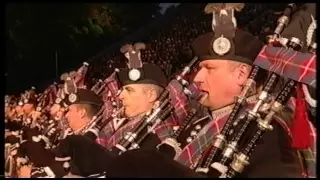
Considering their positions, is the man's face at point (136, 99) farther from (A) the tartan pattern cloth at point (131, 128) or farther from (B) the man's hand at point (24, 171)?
(B) the man's hand at point (24, 171)

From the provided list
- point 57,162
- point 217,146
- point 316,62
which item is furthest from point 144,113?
point 316,62

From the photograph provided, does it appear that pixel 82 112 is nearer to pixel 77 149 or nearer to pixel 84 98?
pixel 84 98

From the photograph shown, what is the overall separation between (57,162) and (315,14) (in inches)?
47.9

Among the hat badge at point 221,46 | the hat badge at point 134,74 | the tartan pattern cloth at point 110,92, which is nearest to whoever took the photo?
the hat badge at point 221,46

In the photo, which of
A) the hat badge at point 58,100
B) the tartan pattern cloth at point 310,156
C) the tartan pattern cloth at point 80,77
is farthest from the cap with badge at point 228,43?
the hat badge at point 58,100

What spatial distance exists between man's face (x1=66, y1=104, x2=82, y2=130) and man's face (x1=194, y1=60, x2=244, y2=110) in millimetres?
1301

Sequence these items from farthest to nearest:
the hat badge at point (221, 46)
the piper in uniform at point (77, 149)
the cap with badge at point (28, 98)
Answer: the cap with badge at point (28, 98), the piper in uniform at point (77, 149), the hat badge at point (221, 46)

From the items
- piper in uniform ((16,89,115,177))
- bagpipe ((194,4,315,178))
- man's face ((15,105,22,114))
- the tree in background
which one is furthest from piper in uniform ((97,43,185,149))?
man's face ((15,105,22,114))

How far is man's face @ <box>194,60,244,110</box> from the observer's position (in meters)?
2.14

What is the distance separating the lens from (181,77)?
2.72 meters

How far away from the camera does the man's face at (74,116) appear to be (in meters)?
3.40

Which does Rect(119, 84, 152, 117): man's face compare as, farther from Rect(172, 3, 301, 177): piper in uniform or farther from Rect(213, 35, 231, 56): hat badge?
Rect(213, 35, 231, 56): hat badge

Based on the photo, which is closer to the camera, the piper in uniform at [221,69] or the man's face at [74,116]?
the piper in uniform at [221,69]

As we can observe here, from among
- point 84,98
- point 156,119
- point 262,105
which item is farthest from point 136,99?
point 262,105
